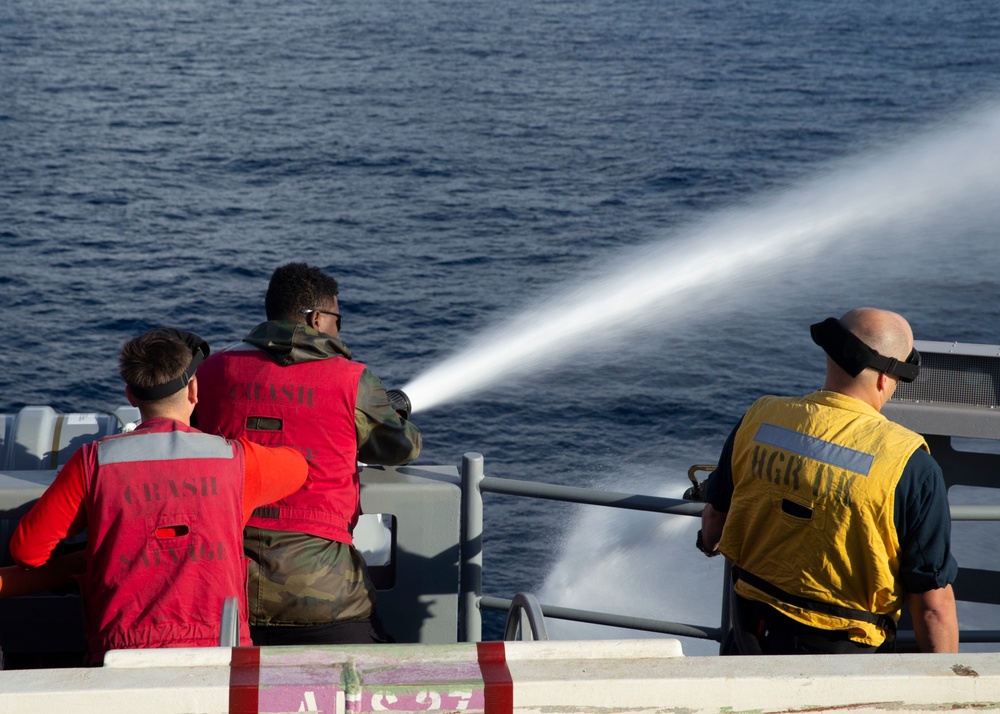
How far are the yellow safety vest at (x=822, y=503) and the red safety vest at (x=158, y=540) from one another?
142cm

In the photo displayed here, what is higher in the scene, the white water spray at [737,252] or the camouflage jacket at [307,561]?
the white water spray at [737,252]

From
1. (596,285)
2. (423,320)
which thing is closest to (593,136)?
(596,285)

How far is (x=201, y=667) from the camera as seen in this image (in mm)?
2096

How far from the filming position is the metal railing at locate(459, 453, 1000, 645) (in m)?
3.73

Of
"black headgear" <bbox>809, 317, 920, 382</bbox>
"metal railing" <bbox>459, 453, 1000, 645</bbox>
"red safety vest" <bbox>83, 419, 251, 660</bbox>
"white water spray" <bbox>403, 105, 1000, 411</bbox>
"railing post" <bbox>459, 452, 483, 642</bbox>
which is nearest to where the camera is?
"red safety vest" <bbox>83, 419, 251, 660</bbox>

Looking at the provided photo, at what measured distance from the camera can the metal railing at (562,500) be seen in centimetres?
373

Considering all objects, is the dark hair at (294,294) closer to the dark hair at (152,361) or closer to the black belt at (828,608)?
the dark hair at (152,361)

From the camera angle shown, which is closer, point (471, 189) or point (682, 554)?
point (682, 554)

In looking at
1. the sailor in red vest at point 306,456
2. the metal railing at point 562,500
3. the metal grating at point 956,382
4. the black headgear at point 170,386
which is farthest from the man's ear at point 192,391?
the metal grating at point 956,382

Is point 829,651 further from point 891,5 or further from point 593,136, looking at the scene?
point 891,5

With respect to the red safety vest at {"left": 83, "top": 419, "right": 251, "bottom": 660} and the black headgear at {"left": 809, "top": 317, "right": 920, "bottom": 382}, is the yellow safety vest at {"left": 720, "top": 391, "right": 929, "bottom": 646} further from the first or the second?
the red safety vest at {"left": 83, "top": 419, "right": 251, "bottom": 660}

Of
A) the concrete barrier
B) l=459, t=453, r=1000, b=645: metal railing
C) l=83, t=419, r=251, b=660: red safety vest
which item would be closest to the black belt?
l=459, t=453, r=1000, b=645: metal railing

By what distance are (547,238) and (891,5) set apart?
3521 cm

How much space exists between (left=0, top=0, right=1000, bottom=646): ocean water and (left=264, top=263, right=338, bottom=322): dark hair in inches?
216
